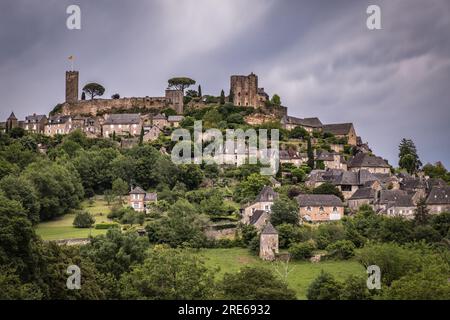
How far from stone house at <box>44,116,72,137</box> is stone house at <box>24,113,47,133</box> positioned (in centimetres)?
99

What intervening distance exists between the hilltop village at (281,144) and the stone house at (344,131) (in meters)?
0.15

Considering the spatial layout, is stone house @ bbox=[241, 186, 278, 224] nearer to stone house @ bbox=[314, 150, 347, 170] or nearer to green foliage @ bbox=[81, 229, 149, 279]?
green foliage @ bbox=[81, 229, 149, 279]

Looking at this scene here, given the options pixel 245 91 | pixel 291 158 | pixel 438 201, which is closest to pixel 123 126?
pixel 245 91

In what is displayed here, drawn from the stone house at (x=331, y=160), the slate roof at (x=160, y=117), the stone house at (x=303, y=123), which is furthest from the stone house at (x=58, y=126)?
the stone house at (x=331, y=160)

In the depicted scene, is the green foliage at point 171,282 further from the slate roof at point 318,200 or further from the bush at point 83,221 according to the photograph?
the slate roof at point 318,200

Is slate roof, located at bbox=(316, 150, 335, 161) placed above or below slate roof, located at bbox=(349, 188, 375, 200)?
above

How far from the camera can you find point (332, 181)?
276ft

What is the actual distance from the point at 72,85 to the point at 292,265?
7637cm

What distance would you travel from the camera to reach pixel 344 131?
113m

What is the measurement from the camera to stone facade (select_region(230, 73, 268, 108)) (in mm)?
119438

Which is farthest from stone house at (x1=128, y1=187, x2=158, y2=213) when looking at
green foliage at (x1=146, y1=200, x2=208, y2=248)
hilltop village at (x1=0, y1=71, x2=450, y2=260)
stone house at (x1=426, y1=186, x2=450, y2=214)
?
stone house at (x1=426, y1=186, x2=450, y2=214)

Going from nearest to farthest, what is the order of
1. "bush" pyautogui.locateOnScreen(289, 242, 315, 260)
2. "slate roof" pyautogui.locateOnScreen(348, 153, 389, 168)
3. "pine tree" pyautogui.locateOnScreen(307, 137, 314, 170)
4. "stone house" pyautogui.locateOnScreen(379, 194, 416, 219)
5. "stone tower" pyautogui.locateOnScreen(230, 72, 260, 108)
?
"bush" pyautogui.locateOnScreen(289, 242, 315, 260) → "stone house" pyautogui.locateOnScreen(379, 194, 416, 219) → "pine tree" pyautogui.locateOnScreen(307, 137, 314, 170) → "slate roof" pyautogui.locateOnScreen(348, 153, 389, 168) → "stone tower" pyautogui.locateOnScreen(230, 72, 260, 108)
